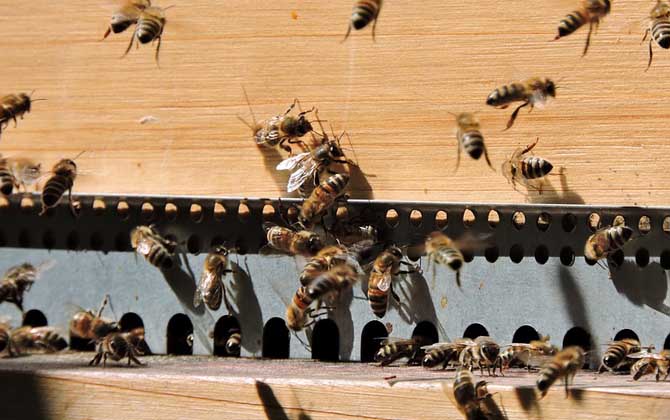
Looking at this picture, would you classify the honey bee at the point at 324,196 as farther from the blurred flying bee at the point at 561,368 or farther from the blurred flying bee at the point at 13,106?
the blurred flying bee at the point at 13,106

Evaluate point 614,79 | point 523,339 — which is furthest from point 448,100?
point 523,339

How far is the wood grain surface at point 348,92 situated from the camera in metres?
4.31

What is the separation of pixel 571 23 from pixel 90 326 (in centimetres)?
280

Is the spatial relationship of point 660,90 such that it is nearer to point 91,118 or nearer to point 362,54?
point 362,54

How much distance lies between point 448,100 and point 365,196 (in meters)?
0.63

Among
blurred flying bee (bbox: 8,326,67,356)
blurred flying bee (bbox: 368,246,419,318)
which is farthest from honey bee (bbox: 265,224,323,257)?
blurred flying bee (bbox: 8,326,67,356)

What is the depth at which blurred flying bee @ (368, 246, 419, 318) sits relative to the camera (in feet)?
14.5

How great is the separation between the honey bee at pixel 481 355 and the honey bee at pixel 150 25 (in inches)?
86.1

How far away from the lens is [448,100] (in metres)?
4.46

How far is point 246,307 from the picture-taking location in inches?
188

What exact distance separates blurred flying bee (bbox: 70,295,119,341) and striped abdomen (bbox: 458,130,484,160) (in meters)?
2.06

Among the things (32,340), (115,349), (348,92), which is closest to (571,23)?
(348,92)

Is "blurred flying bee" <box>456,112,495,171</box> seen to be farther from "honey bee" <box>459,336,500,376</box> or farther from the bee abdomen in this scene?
"honey bee" <box>459,336,500,376</box>

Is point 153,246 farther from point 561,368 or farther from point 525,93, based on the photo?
point 561,368
